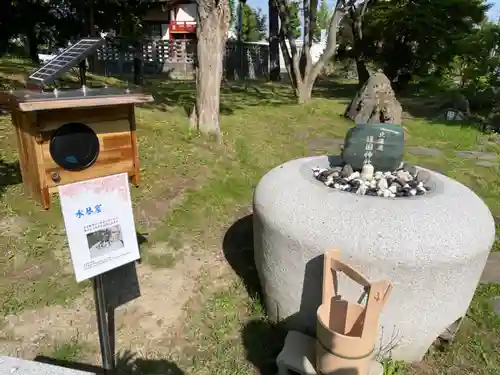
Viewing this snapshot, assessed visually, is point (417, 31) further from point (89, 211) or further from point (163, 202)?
point (89, 211)

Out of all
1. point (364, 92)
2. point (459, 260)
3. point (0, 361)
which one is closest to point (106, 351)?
point (0, 361)

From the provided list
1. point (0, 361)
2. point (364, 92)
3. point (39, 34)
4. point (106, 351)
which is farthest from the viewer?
point (39, 34)

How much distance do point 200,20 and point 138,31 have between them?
14.5m

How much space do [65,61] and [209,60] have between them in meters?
4.25

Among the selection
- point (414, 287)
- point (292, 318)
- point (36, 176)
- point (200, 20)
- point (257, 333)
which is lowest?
point (257, 333)

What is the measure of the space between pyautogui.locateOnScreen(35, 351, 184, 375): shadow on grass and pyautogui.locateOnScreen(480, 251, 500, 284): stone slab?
8.92 feet

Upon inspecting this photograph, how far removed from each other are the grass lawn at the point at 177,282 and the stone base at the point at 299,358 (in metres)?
0.20

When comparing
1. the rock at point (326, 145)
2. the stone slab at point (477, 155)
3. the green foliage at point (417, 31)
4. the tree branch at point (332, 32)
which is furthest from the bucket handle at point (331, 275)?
the green foliage at point (417, 31)

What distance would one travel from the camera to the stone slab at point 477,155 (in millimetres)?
7185

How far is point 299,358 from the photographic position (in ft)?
8.70

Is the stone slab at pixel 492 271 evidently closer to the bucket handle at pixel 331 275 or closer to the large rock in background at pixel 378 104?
the bucket handle at pixel 331 275

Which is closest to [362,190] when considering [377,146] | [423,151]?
[377,146]

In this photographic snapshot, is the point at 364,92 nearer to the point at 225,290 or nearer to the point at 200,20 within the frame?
the point at 200,20

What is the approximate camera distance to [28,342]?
288 centimetres
